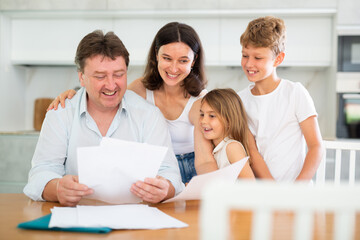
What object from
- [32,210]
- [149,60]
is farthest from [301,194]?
[149,60]

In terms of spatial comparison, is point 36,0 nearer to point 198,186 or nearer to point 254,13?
point 254,13

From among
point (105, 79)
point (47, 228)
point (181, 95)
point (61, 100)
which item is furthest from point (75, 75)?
point (47, 228)

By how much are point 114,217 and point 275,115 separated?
0.92m

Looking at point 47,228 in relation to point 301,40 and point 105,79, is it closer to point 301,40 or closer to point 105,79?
point 105,79

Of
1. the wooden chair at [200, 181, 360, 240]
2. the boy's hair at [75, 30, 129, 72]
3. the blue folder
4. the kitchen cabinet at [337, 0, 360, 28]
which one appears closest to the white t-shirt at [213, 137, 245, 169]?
the boy's hair at [75, 30, 129, 72]

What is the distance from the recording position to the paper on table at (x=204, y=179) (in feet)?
3.64

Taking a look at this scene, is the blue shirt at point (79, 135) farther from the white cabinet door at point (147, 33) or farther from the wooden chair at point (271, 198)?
the white cabinet door at point (147, 33)

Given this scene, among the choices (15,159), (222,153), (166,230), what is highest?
(222,153)

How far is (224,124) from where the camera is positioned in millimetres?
1680

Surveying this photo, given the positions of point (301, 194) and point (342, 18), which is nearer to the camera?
point (301, 194)

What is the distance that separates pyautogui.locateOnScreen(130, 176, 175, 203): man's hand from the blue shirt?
15cm

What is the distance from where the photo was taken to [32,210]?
1102 millimetres

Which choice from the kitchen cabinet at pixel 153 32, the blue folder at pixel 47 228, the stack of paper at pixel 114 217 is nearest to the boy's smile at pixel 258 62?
the stack of paper at pixel 114 217

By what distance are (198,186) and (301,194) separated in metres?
0.68
